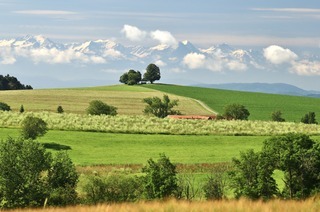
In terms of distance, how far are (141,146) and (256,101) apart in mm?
104764

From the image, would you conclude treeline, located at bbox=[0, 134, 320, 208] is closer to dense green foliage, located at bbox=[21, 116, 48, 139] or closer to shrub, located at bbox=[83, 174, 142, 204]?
shrub, located at bbox=[83, 174, 142, 204]

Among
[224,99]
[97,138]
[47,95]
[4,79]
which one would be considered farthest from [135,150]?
[4,79]

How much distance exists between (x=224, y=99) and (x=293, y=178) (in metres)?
136

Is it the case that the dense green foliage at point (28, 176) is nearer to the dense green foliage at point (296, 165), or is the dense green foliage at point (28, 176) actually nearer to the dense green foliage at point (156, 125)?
the dense green foliage at point (296, 165)

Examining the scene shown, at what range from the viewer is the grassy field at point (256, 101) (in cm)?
14340

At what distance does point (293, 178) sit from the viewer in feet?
107

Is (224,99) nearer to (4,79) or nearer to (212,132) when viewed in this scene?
(4,79)

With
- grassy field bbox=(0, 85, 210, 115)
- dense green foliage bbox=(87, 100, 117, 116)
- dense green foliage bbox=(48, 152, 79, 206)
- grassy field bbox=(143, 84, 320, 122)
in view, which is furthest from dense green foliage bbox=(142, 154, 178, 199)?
grassy field bbox=(143, 84, 320, 122)

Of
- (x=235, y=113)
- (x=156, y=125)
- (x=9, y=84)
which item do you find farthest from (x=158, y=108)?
(x=9, y=84)

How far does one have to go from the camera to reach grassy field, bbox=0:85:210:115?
12772 cm

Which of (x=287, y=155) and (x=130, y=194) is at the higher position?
(x=287, y=155)

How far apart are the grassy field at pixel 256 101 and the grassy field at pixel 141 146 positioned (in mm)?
60978

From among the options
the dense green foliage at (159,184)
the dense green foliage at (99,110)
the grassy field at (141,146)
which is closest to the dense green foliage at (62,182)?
the dense green foliage at (159,184)

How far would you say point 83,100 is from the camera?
146250 millimetres
